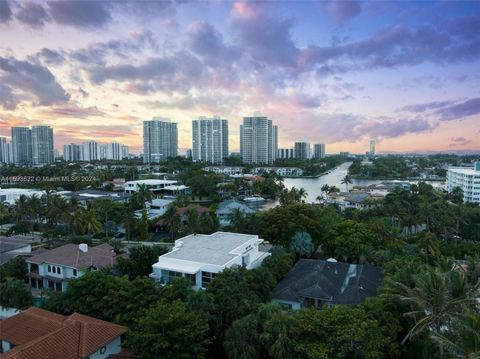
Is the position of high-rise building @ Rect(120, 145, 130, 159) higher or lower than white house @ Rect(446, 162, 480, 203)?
higher

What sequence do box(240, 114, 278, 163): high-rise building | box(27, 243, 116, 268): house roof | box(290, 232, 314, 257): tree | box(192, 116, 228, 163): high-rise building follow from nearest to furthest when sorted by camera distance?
box(27, 243, 116, 268): house roof, box(290, 232, 314, 257): tree, box(192, 116, 228, 163): high-rise building, box(240, 114, 278, 163): high-rise building

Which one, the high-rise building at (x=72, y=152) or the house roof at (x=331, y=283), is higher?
the high-rise building at (x=72, y=152)

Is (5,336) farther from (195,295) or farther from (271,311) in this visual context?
(271,311)

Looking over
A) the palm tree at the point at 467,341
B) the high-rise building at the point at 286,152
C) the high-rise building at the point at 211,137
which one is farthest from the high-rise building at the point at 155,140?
the palm tree at the point at 467,341

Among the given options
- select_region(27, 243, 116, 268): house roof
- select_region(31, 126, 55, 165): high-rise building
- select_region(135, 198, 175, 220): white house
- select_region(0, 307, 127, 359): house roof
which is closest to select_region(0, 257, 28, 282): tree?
select_region(27, 243, 116, 268): house roof

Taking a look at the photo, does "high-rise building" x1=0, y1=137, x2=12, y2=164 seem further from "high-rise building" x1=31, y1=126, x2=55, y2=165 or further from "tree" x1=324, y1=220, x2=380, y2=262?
"tree" x1=324, y1=220, x2=380, y2=262

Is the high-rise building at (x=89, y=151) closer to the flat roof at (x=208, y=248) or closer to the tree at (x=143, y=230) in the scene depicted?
the tree at (x=143, y=230)
